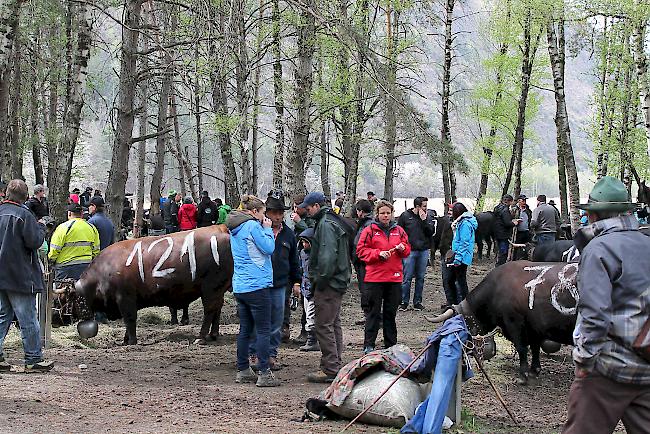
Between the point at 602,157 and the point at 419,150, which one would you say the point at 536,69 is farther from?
the point at 419,150

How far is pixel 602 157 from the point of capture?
34.2 meters

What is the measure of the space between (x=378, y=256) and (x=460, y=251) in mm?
3595

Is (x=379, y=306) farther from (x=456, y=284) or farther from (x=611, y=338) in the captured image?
(x=611, y=338)

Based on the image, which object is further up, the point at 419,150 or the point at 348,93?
the point at 348,93

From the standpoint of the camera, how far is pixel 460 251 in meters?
13.9

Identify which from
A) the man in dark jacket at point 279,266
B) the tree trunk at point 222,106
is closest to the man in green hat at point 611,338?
the man in dark jacket at point 279,266

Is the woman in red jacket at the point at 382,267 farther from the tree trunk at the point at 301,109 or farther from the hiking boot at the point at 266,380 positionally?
the tree trunk at the point at 301,109

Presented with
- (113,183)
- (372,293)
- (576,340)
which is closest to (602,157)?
(113,183)

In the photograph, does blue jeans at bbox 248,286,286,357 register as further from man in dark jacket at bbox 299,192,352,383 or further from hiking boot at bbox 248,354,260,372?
man in dark jacket at bbox 299,192,352,383

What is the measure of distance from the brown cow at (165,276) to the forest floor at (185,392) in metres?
0.54

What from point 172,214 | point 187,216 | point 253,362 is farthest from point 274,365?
point 172,214

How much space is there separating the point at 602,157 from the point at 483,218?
10.00 m

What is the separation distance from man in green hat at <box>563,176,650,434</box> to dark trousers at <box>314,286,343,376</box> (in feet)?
15.8

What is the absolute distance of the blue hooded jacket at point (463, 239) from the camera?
13859mm
